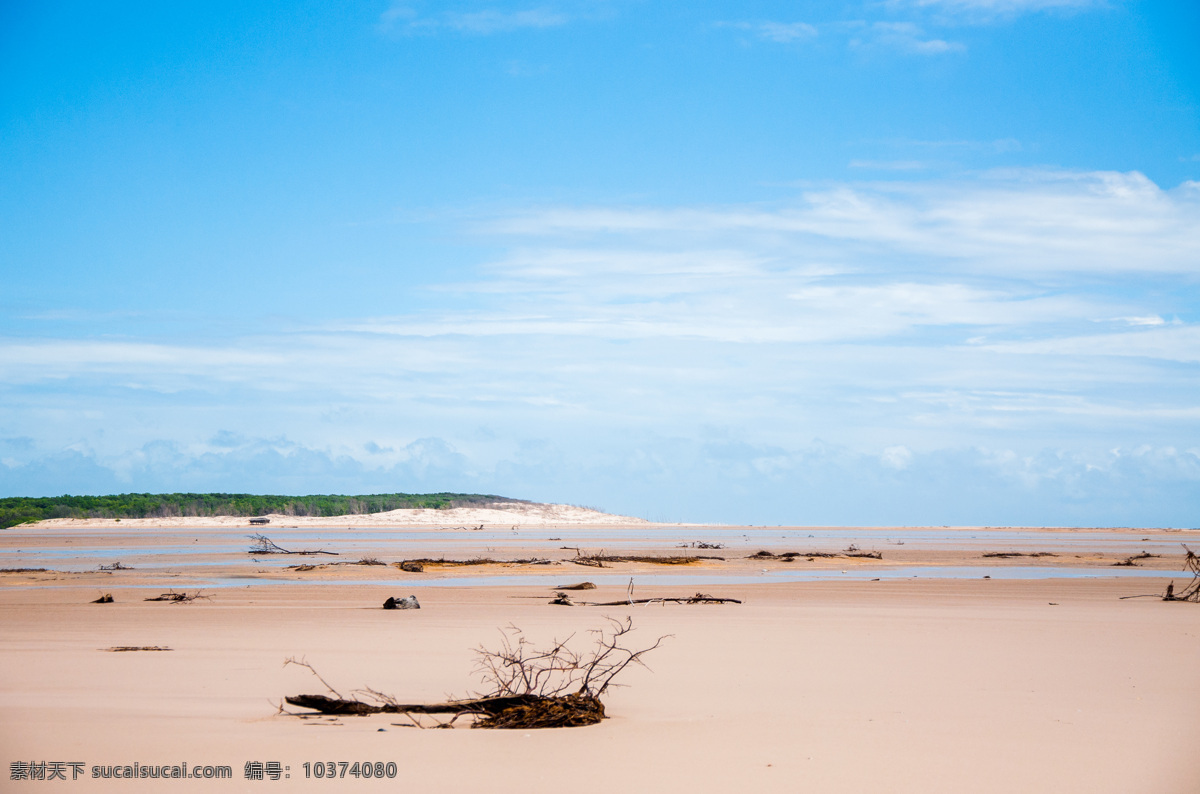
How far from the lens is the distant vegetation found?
97.0m

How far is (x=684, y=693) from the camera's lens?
9.13m

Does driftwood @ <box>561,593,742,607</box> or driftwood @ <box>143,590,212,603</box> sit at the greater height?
driftwood @ <box>143,590,212,603</box>

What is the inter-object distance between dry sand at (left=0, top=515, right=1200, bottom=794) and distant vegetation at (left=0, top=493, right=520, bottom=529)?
293 feet

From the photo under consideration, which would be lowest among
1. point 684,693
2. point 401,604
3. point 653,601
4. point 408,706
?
point 653,601

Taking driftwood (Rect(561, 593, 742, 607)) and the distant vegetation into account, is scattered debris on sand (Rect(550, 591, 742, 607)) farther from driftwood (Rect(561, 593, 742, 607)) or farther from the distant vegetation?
the distant vegetation

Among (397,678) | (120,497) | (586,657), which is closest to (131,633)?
(397,678)

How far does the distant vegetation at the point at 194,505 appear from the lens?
9700cm

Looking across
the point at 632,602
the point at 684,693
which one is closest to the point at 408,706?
the point at 684,693

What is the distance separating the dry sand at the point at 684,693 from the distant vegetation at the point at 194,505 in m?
89.3

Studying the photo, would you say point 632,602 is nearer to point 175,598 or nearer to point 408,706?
point 175,598

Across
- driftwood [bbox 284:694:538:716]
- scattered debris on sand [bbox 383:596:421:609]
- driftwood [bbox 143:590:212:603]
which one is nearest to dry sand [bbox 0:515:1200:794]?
driftwood [bbox 284:694:538:716]

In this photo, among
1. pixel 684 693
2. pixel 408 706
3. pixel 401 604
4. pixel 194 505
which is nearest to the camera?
pixel 408 706

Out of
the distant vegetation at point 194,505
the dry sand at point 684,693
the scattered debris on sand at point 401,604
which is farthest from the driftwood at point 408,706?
the distant vegetation at point 194,505

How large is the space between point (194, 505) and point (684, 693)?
4397 inches
